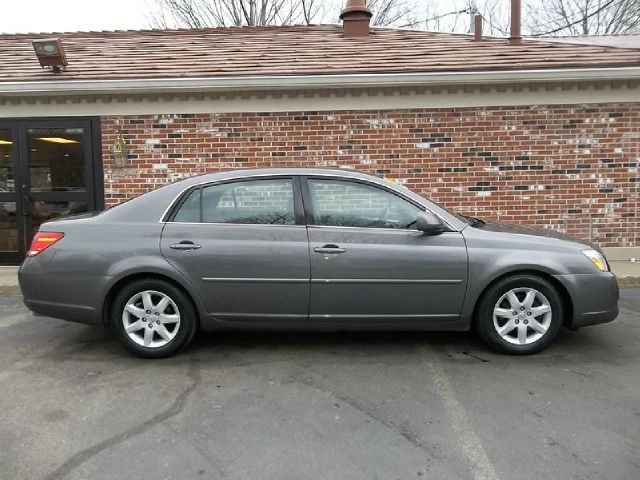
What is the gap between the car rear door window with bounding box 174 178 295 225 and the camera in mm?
4051

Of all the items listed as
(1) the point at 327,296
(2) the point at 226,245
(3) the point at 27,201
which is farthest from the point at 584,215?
(3) the point at 27,201

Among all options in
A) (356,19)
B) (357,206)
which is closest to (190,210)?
(357,206)

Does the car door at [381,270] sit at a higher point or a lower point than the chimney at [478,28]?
lower

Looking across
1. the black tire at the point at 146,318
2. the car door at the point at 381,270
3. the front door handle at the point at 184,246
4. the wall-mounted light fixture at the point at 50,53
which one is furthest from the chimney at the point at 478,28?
the black tire at the point at 146,318

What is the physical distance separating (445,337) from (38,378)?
3251 mm

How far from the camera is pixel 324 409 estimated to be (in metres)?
3.18

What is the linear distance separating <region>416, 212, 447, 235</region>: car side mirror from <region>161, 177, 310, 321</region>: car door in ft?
2.88

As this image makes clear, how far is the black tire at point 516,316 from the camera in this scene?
12.9 feet

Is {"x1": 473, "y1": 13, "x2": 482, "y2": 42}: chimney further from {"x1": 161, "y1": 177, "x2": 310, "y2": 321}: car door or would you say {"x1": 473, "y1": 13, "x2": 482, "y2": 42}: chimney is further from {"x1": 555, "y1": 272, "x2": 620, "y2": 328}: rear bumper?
{"x1": 161, "y1": 177, "x2": 310, "y2": 321}: car door

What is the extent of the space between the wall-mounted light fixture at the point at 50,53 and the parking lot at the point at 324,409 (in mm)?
4439

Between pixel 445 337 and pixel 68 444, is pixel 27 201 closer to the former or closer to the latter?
pixel 68 444

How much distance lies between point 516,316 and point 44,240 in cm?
373

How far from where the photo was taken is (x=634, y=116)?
7.20m

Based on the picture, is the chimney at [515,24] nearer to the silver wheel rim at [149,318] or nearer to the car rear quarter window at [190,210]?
the car rear quarter window at [190,210]
